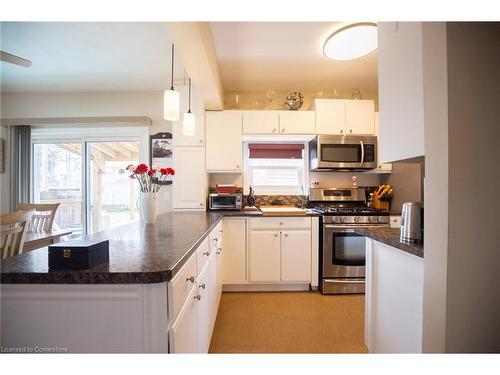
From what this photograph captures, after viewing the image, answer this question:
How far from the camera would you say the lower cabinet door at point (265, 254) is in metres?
2.66

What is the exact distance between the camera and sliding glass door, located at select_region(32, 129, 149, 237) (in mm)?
3361

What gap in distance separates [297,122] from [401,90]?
1.82m

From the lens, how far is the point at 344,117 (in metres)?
2.89

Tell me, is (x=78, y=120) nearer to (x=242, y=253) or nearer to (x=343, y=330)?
(x=242, y=253)

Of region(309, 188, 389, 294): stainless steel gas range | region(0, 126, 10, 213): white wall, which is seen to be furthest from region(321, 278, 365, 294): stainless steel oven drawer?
region(0, 126, 10, 213): white wall

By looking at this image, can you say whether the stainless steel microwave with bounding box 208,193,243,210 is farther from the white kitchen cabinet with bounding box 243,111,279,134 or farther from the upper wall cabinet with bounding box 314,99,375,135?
the upper wall cabinet with bounding box 314,99,375,135

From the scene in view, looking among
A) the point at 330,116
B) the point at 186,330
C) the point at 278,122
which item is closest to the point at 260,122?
the point at 278,122

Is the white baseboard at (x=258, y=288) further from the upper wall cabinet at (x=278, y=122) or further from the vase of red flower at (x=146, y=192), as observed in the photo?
the upper wall cabinet at (x=278, y=122)

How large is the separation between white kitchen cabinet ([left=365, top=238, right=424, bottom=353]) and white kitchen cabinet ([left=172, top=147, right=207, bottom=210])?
196cm

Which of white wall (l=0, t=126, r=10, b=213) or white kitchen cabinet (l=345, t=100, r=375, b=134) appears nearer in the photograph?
white kitchen cabinet (l=345, t=100, r=375, b=134)

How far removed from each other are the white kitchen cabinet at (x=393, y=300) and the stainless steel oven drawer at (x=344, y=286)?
43.9 inches

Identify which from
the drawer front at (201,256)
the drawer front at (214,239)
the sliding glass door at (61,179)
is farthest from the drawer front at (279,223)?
the sliding glass door at (61,179)
